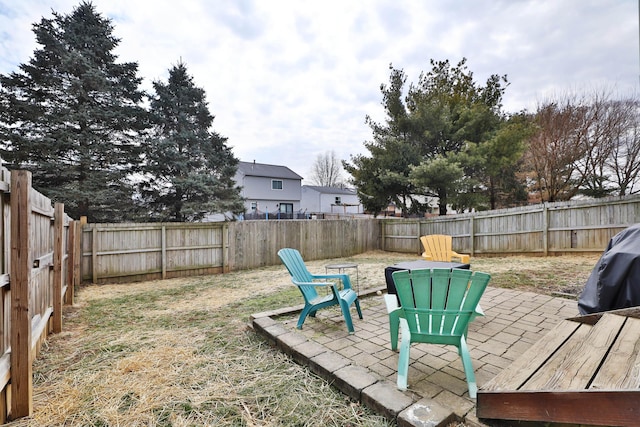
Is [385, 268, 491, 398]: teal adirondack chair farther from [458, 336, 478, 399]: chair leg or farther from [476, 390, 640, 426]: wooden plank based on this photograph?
[476, 390, 640, 426]: wooden plank

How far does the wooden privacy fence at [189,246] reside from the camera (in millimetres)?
6555

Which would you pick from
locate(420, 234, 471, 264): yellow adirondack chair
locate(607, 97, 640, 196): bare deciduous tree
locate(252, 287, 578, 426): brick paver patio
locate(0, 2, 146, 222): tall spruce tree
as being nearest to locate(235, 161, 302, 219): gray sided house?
locate(0, 2, 146, 222): tall spruce tree

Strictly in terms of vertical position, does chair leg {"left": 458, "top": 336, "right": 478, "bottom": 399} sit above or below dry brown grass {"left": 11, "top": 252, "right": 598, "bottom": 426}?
above

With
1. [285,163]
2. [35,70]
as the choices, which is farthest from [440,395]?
[285,163]

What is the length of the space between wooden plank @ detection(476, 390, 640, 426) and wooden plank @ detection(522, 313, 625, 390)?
8 cm

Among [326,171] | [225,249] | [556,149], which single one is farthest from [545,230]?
[326,171]

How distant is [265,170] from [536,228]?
19.6 m

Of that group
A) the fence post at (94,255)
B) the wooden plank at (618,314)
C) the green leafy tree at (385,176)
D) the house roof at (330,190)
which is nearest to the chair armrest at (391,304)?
the wooden plank at (618,314)

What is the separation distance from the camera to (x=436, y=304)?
1.99 metres

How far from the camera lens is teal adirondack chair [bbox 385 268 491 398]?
1.93 meters

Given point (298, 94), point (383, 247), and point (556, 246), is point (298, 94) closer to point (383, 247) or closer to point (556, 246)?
point (383, 247)

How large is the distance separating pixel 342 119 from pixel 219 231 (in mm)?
9439

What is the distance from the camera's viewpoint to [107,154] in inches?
311

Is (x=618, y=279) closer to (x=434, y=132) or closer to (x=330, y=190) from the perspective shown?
(x=434, y=132)
